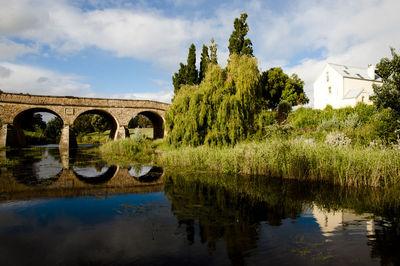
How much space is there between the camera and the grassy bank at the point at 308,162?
7469mm

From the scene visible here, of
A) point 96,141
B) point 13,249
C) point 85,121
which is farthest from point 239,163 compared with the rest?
point 85,121

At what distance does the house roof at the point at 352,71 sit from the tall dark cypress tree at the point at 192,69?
20.3m

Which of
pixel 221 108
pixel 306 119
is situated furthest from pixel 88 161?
pixel 306 119

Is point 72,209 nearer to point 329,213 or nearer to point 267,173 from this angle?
point 329,213

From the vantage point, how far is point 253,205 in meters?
6.08

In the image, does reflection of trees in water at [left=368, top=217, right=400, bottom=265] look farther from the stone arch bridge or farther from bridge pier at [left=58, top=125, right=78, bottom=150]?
bridge pier at [left=58, top=125, right=78, bottom=150]

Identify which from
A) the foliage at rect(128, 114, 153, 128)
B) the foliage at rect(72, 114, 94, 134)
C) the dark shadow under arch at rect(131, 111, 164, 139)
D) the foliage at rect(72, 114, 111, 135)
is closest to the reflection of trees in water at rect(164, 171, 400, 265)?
the dark shadow under arch at rect(131, 111, 164, 139)

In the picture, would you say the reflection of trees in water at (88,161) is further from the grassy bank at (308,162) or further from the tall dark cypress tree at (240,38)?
the tall dark cypress tree at (240,38)

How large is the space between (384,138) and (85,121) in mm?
56633

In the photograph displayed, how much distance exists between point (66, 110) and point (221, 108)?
903 inches

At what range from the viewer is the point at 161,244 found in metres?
4.06

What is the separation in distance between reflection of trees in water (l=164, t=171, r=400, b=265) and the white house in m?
28.6

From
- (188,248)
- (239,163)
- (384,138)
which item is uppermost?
(384,138)

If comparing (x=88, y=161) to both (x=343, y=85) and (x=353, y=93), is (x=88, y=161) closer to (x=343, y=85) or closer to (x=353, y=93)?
(x=353, y=93)
